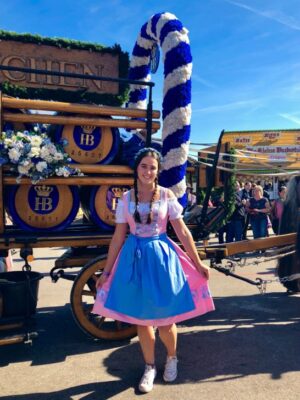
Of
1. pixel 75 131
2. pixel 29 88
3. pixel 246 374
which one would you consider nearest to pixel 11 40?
pixel 29 88

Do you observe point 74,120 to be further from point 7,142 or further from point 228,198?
point 228,198

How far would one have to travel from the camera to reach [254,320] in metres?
4.36

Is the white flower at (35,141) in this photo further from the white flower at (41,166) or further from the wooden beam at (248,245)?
the wooden beam at (248,245)

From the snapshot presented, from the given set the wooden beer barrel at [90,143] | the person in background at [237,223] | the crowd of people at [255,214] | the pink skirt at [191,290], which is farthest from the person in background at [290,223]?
the person in background at [237,223]

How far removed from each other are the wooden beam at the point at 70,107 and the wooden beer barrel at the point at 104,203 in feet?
2.37

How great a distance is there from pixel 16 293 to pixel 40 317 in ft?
3.96

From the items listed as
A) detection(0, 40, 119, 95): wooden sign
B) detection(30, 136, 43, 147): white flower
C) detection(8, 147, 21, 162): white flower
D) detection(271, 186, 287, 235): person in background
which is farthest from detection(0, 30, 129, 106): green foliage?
detection(271, 186, 287, 235): person in background

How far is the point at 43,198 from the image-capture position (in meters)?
3.60

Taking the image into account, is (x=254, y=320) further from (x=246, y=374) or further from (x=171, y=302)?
(x=171, y=302)

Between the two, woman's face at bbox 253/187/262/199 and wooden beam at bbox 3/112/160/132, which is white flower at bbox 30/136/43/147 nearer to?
wooden beam at bbox 3/112/160/132

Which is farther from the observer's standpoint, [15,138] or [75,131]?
[75,131]

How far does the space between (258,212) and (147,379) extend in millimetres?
6782

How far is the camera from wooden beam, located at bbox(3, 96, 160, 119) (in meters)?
3.36

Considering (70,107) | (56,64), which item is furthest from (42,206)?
(56,64)
